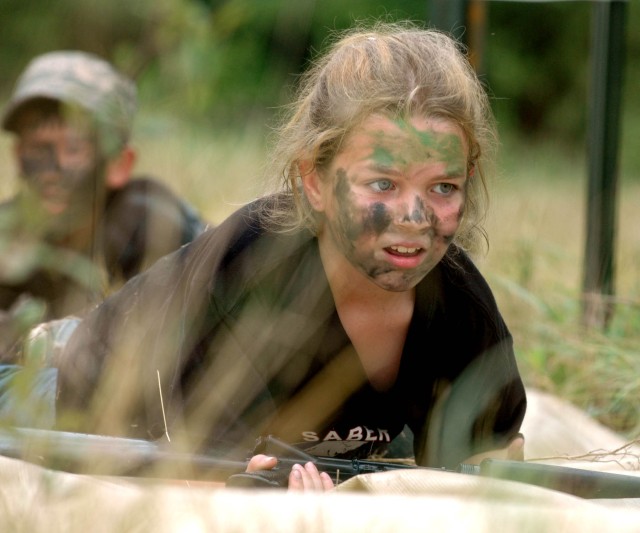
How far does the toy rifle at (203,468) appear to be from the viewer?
2066mm

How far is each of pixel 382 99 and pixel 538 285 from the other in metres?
2.30

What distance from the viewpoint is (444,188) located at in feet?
7.81

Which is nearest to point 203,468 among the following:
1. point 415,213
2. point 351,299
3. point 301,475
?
point 301,475

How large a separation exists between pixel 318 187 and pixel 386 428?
0.55 metres

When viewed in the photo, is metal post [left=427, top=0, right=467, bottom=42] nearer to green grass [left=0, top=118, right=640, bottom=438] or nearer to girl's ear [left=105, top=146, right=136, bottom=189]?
green grass [left=0, top=118, right=640, bottom=438]

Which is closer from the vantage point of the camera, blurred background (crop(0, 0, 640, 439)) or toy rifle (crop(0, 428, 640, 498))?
blurred background (crop(0, 0, 640, 439))

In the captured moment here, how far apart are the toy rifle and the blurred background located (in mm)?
567

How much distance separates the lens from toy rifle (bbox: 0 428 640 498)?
81.4 inches

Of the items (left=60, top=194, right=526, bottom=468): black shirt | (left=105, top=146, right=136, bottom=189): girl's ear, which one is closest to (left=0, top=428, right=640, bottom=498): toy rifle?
(left=60, top=194, right=526, bottom=468): black shirt

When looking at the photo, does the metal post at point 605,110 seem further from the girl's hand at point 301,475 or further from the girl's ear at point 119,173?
the girl's hand at point 301,475

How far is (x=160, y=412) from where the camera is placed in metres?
2.65

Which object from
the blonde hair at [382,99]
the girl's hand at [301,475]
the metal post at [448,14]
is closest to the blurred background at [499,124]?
the blonde hair at [382,99]

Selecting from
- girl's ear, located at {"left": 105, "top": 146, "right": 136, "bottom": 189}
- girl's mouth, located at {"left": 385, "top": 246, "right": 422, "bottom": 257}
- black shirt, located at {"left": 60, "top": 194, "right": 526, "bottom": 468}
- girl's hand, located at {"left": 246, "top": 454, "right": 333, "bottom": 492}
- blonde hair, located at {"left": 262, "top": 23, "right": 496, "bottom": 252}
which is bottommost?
girl's hand, located at {"left": 246, "top": 454, "right": 333, "bottom": 492}

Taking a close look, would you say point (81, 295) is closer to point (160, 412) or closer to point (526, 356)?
point (160, 412)
